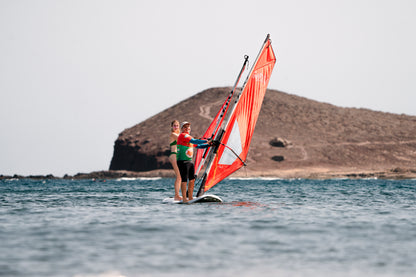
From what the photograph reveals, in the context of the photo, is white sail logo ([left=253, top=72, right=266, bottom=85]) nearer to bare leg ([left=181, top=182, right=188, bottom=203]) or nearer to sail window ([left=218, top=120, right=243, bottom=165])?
sail window ([left=218, top=120, right=243, bottom=165])

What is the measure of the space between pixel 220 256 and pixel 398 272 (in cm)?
272

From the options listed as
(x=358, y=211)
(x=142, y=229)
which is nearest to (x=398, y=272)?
(x=142, y=229)

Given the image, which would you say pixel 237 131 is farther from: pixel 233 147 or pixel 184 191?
pixel 184 191

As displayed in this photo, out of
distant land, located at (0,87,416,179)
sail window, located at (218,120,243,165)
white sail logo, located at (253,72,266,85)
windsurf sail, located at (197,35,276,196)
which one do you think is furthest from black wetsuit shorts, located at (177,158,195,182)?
distant land, located at (0,87,416,179)

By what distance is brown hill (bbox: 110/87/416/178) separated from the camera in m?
129

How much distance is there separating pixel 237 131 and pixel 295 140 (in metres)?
123

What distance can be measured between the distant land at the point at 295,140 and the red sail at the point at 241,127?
307 feet

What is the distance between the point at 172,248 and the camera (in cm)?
955

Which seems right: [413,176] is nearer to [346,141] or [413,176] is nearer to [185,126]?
[346,141]

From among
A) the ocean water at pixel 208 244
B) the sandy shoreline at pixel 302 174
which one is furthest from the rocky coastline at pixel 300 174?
the ocean water at pixel 208 244

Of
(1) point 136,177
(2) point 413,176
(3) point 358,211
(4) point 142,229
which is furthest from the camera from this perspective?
(1) point 136,177

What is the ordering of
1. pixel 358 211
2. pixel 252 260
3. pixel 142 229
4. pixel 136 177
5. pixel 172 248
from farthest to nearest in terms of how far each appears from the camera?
pixel 136 177
pixel 358 211
pixel 142 229
pixel 172 248
pixel 252 260

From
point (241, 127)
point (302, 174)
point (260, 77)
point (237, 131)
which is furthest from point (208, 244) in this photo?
point (302, 174)

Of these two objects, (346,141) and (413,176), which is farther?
(346,141)
